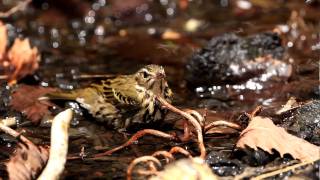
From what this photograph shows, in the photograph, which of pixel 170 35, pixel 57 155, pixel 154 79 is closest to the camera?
pixel 57 155

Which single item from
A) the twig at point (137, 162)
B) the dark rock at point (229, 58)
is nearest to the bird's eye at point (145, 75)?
the dark rock at point (229, 58)

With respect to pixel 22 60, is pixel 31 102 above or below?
below

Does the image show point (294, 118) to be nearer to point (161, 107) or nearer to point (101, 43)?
point (161, 107)

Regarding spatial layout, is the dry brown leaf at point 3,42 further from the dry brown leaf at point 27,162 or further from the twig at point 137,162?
the twig at point 137,162

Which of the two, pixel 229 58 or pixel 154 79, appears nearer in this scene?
pixel 154 79

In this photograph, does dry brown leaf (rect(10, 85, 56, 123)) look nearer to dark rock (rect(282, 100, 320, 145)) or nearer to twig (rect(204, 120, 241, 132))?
twig (rect(204, 120, 241, 132))

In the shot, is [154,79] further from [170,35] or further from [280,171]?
[170,35]

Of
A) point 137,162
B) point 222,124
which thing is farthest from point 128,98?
point 137,162
